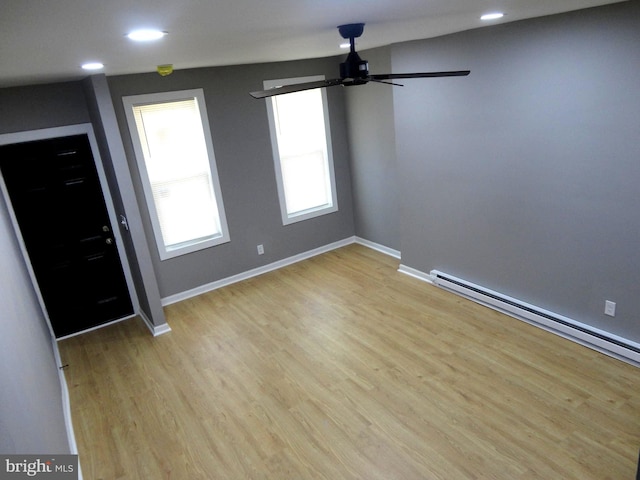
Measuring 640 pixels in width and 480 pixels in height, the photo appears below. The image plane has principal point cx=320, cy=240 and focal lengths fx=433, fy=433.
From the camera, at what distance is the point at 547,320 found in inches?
141

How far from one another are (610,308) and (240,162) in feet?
12.6

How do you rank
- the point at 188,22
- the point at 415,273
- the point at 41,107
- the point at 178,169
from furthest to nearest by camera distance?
the point at 415,273, the point at 178,169, the point at 41,107, the point at 188,22

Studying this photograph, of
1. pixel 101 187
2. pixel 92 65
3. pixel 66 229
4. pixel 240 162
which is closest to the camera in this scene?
pixel 92 65

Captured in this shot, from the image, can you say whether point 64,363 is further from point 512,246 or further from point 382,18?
point 512,246

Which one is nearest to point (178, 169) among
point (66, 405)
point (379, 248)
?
point (66, 405)

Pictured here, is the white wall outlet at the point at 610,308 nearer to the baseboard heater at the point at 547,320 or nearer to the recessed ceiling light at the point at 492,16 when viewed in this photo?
the baseboard heater at the point at 547,320

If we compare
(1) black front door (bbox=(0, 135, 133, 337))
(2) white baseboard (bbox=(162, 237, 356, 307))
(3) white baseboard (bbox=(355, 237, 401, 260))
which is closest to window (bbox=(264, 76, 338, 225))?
(2) white baseboard (bbox=(162, 237, 356, 307))

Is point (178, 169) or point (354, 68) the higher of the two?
point (354, 68)

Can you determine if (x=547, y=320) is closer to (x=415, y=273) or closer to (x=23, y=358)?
(x=415, y=273)

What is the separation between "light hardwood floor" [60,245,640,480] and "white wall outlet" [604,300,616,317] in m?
0.33

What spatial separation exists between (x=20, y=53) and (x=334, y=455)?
2711mm

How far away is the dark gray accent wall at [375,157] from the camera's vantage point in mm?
4875

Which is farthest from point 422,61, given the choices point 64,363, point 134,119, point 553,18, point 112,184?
point 64,363

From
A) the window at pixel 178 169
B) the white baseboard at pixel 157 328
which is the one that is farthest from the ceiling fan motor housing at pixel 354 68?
the white baseboard at pixel 157 328
